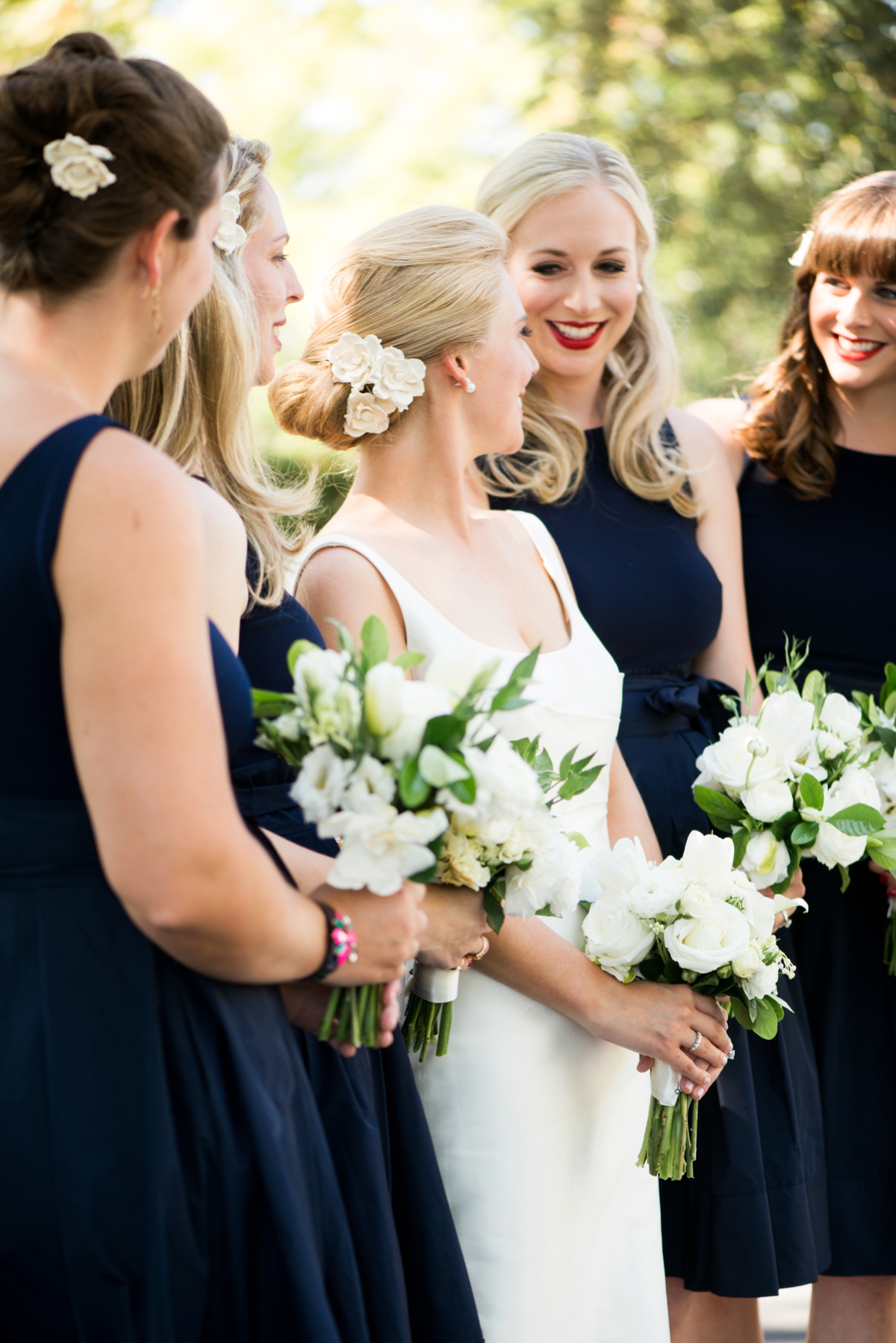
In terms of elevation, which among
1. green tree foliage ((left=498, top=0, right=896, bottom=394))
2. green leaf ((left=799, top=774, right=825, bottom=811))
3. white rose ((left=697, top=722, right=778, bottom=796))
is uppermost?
green tree foliage ((left=498, top=0, right=896, bottom=394))

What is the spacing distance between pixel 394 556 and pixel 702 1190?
1687mm

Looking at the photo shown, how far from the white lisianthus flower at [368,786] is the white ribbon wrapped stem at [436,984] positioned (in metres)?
0.69

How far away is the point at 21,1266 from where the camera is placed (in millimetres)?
1722

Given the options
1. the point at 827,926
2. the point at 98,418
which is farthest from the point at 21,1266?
the point at 827,926

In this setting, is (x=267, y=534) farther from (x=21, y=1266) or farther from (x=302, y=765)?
(x=21, y=1266)

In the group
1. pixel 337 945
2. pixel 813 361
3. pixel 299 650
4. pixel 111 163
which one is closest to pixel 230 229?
pixel 111 163

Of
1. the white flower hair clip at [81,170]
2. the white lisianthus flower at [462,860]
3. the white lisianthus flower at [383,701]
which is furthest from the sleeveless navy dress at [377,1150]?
the white flower hair clip at [81,170]

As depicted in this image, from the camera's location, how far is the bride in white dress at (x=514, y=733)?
2473 mm

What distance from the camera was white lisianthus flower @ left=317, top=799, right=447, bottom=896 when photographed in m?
1.73

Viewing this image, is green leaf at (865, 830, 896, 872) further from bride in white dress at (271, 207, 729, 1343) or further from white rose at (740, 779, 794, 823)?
bride in white dress at (271, 207, 729, 1343)

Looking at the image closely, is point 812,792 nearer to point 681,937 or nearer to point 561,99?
point 681,937

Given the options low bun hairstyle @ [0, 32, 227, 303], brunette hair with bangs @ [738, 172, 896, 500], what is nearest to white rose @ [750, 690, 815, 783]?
brunette hair with bangs @ [738, 172, 896, 500]

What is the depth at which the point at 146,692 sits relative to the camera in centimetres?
149

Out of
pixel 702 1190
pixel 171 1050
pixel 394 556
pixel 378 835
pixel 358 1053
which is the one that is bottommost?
pixel 702 1190
